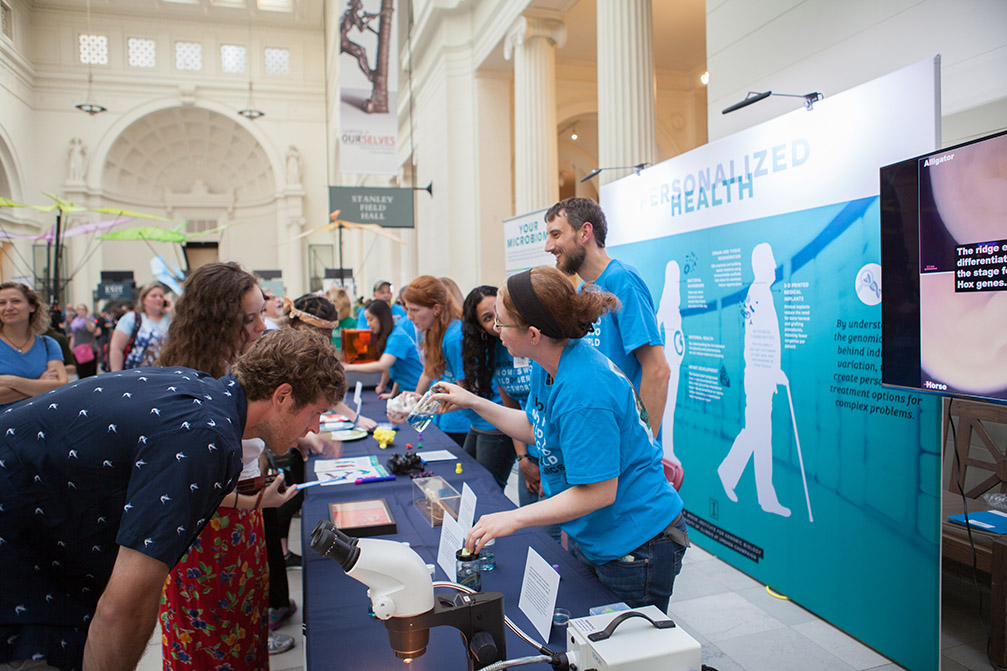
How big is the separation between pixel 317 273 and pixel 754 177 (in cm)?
2159

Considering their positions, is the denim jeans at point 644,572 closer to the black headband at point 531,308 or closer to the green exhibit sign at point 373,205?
the black headband at point 531,308

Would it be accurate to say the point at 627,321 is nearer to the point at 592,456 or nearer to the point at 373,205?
the point at 592,456

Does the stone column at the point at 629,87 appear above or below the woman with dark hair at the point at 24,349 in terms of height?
above

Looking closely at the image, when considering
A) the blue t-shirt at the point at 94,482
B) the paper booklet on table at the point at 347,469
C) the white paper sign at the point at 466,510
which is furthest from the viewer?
the paper booklet on table at the point at 347,469

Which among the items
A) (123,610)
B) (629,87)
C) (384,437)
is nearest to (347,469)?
(384,437)

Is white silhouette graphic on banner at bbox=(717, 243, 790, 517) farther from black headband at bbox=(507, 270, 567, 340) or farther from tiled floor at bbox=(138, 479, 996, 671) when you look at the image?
black headband at bbox=(507, 270, 567, 340)

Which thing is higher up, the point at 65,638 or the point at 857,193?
the point at 857,193

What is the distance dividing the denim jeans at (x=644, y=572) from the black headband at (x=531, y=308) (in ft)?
1.84

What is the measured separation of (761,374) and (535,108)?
528 cm

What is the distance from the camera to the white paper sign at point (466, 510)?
1595 millimetres

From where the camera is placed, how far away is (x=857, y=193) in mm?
2381

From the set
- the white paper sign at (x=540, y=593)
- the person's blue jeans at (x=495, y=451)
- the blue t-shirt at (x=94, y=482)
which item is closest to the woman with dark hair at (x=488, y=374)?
the person's blue jeans at (x=495, y=451)

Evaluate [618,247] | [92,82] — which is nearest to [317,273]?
[92,82]

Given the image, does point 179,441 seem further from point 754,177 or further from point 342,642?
point 754,177
